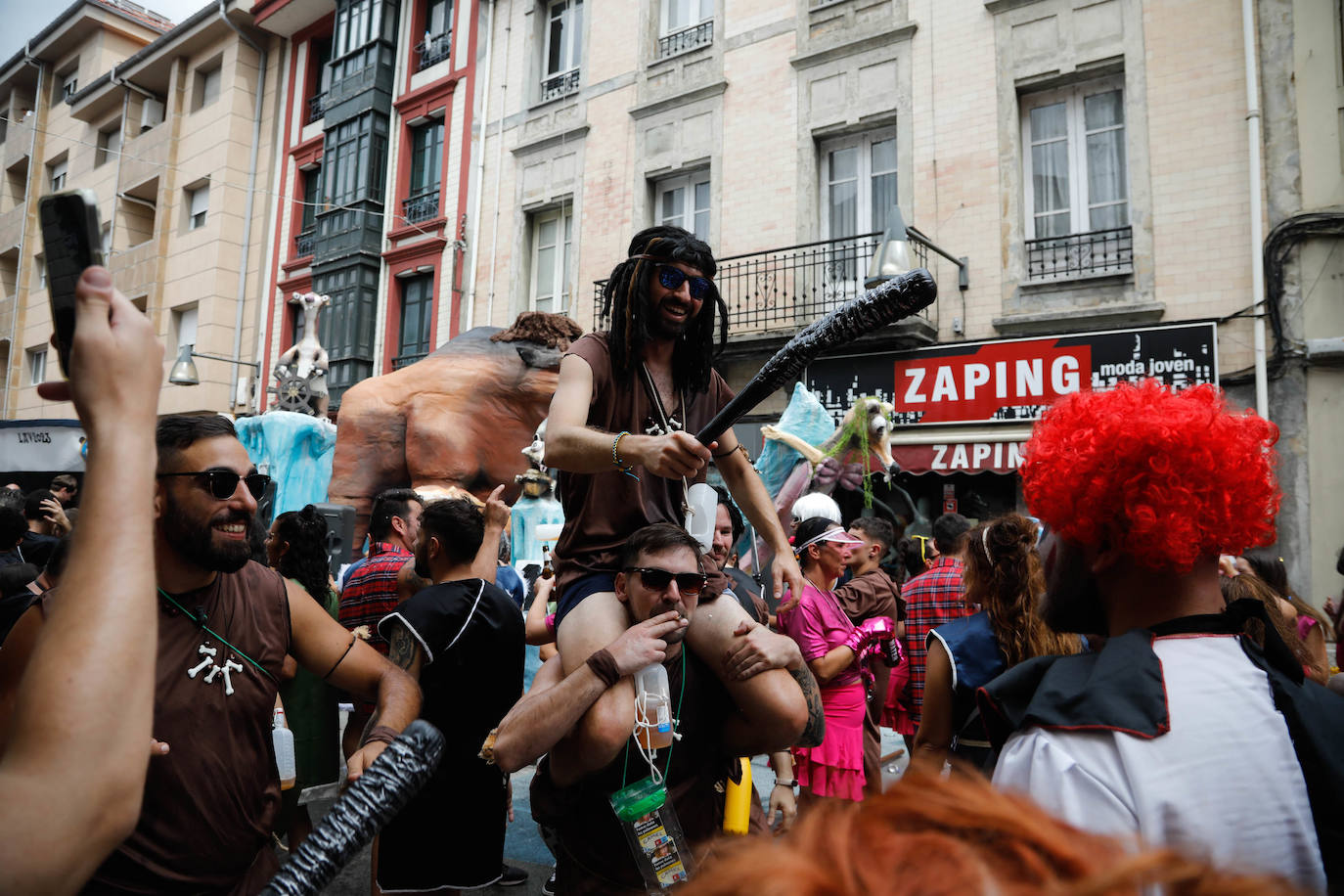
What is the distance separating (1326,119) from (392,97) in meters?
17.0

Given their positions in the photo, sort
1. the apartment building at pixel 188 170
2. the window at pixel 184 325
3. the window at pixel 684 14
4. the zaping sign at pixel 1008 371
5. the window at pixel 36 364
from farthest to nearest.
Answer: the window at pixel 184 325 → the apartment building at pixel 188 170 → the window at pixel 36 364 → the window at pixel 684 14 → the zaping sign at pixel 1008 371

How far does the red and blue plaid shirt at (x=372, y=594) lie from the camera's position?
4.75 m

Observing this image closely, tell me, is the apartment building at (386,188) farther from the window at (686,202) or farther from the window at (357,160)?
the window at (686,202)

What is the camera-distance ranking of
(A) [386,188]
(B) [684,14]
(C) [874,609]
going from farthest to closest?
(A) [386,188] < (B) [684,14] < (C) [874,609]

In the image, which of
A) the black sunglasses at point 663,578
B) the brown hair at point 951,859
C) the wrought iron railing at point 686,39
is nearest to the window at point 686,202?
the wrought iron railing at point 686,39

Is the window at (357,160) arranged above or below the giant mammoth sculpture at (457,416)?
above

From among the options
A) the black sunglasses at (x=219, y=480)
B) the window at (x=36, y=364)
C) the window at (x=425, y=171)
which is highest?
the window at (x=425, y=171)

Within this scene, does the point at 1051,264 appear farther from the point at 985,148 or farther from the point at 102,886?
the point at 102,886

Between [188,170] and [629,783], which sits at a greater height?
[188,170]

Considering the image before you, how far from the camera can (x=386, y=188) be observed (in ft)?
63.1

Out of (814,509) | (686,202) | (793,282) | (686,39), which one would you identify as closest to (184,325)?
(686,202)

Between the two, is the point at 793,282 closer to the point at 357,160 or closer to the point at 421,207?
the point at 421,207

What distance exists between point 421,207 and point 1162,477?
1886cm

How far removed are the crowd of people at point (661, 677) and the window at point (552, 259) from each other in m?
12.9
